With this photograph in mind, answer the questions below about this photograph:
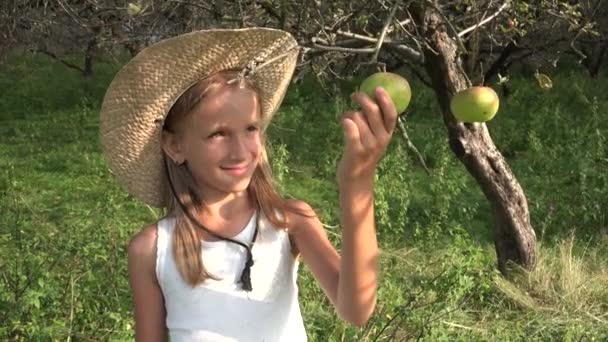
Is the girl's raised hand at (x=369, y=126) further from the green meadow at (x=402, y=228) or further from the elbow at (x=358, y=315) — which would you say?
the green meadow at (x=402, y=228)

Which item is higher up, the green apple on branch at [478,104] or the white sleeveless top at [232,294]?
the green apple on branch at [478,104]

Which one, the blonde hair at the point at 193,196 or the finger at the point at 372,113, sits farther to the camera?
the blonde hair at the point at 193,196

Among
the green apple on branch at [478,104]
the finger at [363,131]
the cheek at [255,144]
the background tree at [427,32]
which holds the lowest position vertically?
the background tree at [427,32]

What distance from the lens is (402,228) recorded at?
483cm

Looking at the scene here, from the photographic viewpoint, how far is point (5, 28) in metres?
6.57

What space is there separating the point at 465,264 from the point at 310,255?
57.8 inches

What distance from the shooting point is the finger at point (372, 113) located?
118 centimetres

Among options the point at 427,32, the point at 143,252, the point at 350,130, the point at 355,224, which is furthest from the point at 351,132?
the point at 427,32

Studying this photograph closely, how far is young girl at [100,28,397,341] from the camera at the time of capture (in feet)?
5.19

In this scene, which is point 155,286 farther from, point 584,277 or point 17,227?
point 584,277

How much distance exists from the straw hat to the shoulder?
0.16m

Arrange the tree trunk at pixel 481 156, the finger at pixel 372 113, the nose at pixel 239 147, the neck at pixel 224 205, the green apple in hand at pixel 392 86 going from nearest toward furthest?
the finger at pixel 372 113 → the green apple in hand at pixel 392 86 → the nose at pixel 239 147 → the neck at pixel 224 205 → the tree trunk at pixel 481 156

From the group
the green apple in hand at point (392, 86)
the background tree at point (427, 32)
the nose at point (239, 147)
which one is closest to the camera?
the green apple in hand at point (392, 86)

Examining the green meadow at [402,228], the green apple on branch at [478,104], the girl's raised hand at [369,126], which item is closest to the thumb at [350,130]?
the girl's raised hand at [369,126]
